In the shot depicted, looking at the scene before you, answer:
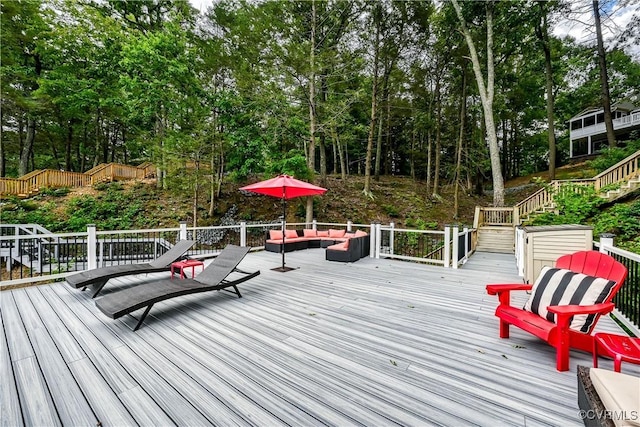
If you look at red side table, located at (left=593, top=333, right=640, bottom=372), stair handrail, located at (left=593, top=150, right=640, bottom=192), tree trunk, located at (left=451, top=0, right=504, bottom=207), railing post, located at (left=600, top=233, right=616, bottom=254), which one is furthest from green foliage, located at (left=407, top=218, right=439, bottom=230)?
red side table, located at (left=593, top=333, right=640, bottom=372)

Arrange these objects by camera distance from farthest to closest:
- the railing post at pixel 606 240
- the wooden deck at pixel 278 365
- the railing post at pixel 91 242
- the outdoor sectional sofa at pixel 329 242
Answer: the outdoor sectional sofa at pixel 329 242 < the railing post at pixel 91 242 < the railing post at pixel 606 240 < the wooden deck at pixel 278 365

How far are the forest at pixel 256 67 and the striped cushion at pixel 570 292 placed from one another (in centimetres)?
872

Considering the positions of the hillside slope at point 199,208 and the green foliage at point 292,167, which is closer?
the green foliage at point 292,167

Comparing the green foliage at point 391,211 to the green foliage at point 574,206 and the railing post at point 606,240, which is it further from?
the railing post at point 606,240

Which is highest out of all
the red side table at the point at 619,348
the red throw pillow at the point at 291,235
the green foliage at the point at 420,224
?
the green foliage at the point at 420,224

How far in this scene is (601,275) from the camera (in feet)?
7.80

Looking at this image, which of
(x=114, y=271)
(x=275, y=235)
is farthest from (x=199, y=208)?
(x=114, y=271)

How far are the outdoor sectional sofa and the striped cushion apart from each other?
4092 millimetres

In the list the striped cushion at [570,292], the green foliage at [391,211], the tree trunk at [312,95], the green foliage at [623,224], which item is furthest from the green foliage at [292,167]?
the green foliage at [623,224]

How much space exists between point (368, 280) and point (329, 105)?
26.7ft

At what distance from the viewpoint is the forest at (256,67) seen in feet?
33.6

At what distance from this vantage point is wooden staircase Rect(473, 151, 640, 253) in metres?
8.66

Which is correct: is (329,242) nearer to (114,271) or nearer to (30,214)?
(114,271)

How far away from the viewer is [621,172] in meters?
8.91
